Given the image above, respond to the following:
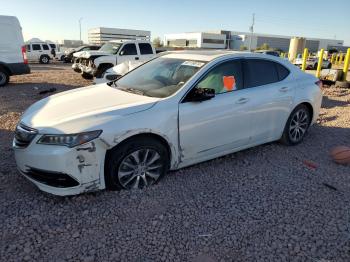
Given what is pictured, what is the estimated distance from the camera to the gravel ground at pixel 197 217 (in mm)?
2762

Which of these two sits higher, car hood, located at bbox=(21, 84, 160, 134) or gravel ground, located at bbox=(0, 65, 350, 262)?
car hood, located at bbox=(21, 84, 160, 134)

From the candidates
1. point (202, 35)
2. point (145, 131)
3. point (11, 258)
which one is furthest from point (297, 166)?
point (202, 35)

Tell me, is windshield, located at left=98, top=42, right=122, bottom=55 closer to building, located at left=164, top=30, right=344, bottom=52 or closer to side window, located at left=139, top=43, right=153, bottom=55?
side window, located at left=139, top=43, right=153, bottom=55

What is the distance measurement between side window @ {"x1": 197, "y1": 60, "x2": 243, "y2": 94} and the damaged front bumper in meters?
1.56

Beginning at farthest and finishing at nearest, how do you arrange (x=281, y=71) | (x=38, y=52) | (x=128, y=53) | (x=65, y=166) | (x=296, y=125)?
(x=38, y=52)
(x=128, y=53)
(x=296, y=125)
(x=281, y=71)
(x=65, y=166)

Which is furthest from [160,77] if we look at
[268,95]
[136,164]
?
[268,95]

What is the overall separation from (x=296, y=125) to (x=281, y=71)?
0.97 meters

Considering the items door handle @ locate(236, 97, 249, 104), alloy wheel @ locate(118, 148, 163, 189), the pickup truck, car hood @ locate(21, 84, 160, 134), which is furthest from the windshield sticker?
the pickup truck

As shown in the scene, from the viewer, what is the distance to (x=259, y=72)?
4.69m

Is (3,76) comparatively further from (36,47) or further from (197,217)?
(36,47)

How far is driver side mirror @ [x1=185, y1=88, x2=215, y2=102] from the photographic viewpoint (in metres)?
3.79

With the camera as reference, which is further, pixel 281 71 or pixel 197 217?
pixel 281 71

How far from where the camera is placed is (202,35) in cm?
9681

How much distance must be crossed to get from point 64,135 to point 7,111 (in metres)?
5.32
